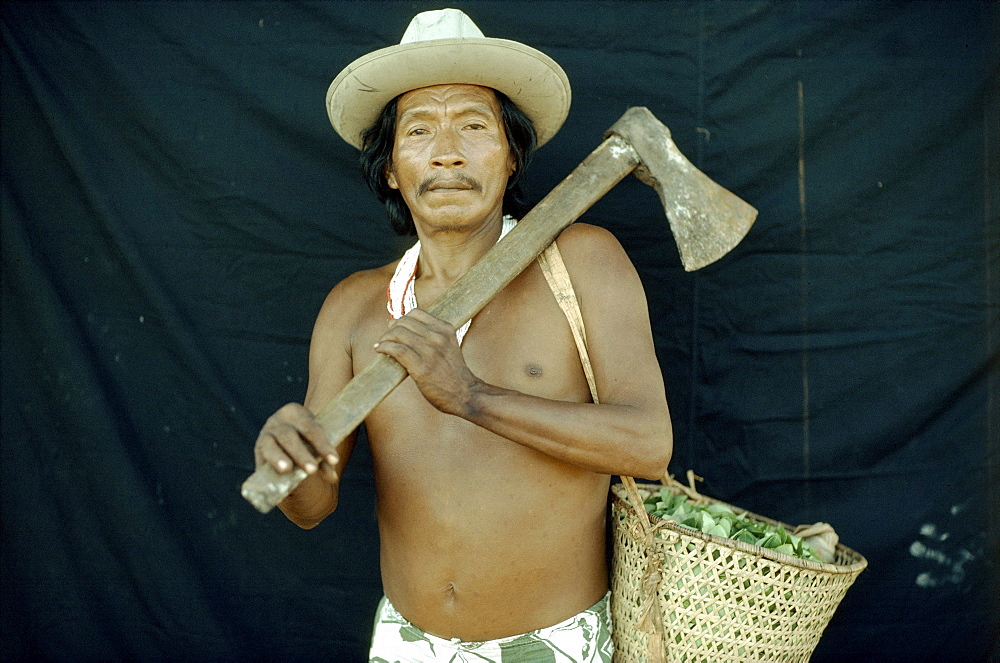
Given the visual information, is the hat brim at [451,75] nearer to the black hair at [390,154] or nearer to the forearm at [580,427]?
the black hair at [390,154]

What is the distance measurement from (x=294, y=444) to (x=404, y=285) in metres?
0.79

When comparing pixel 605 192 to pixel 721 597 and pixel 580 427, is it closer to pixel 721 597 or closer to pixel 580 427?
pixel 580 427

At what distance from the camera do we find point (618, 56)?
2.79 meters

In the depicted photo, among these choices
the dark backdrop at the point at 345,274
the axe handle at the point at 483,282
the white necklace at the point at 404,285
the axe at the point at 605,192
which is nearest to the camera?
the axe handle at the point at 483,282

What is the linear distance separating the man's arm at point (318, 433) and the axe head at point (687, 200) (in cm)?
86

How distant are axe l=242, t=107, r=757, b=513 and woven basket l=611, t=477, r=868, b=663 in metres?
0.57

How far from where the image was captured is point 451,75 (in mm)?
2199

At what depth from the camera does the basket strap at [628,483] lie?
2004 mm

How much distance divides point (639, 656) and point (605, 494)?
1.27 ft

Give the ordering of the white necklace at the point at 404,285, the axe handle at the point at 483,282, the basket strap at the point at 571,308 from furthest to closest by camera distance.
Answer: the white necklace at the point at 404,285, the basket strap at the point at 571,308, the axe handle at the point at 483,282

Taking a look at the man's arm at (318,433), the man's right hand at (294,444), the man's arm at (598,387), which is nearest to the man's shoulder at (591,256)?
the man's arm at (598,387)

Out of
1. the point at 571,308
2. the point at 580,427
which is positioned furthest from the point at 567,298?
the point at 580,427

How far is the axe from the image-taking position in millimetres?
1918

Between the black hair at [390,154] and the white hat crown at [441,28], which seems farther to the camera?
the black hair at [390,154]
